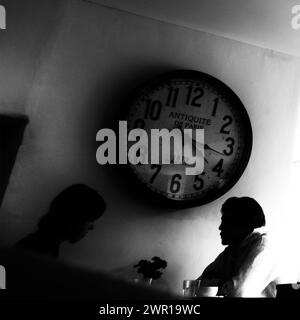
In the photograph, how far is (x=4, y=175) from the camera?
178 cm

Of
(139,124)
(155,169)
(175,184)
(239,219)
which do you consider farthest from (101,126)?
(239,219)

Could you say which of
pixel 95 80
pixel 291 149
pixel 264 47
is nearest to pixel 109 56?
pixel 95 80

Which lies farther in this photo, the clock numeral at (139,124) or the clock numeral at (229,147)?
the clock numeral at (229,147)

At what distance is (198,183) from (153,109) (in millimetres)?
356

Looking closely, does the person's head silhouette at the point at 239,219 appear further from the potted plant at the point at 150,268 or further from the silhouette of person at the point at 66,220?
the silhouette of person at the point at 66,220

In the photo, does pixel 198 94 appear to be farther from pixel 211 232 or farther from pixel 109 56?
pixel 211 232

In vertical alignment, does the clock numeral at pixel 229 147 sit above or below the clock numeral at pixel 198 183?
above

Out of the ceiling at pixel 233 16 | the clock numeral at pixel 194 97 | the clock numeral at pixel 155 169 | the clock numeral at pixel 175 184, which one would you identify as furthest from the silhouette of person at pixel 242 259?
the ceiling at pixel 233 16

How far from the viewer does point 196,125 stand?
6.88ft

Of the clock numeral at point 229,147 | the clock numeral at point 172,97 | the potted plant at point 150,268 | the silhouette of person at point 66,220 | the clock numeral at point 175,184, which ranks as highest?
the clock numeral at point 172,97

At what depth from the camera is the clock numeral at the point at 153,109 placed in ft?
6.64

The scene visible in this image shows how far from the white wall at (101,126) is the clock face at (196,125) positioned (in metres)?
0.06

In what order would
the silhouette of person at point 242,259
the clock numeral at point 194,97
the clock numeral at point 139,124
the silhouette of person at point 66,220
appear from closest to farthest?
1. the silhouette of person at point 66,220
2. the silhouette of person at point 242,259
3. the clock numeral at point 139,124
4. the clock numeral at point 194,97

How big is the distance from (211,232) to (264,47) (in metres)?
0.91
